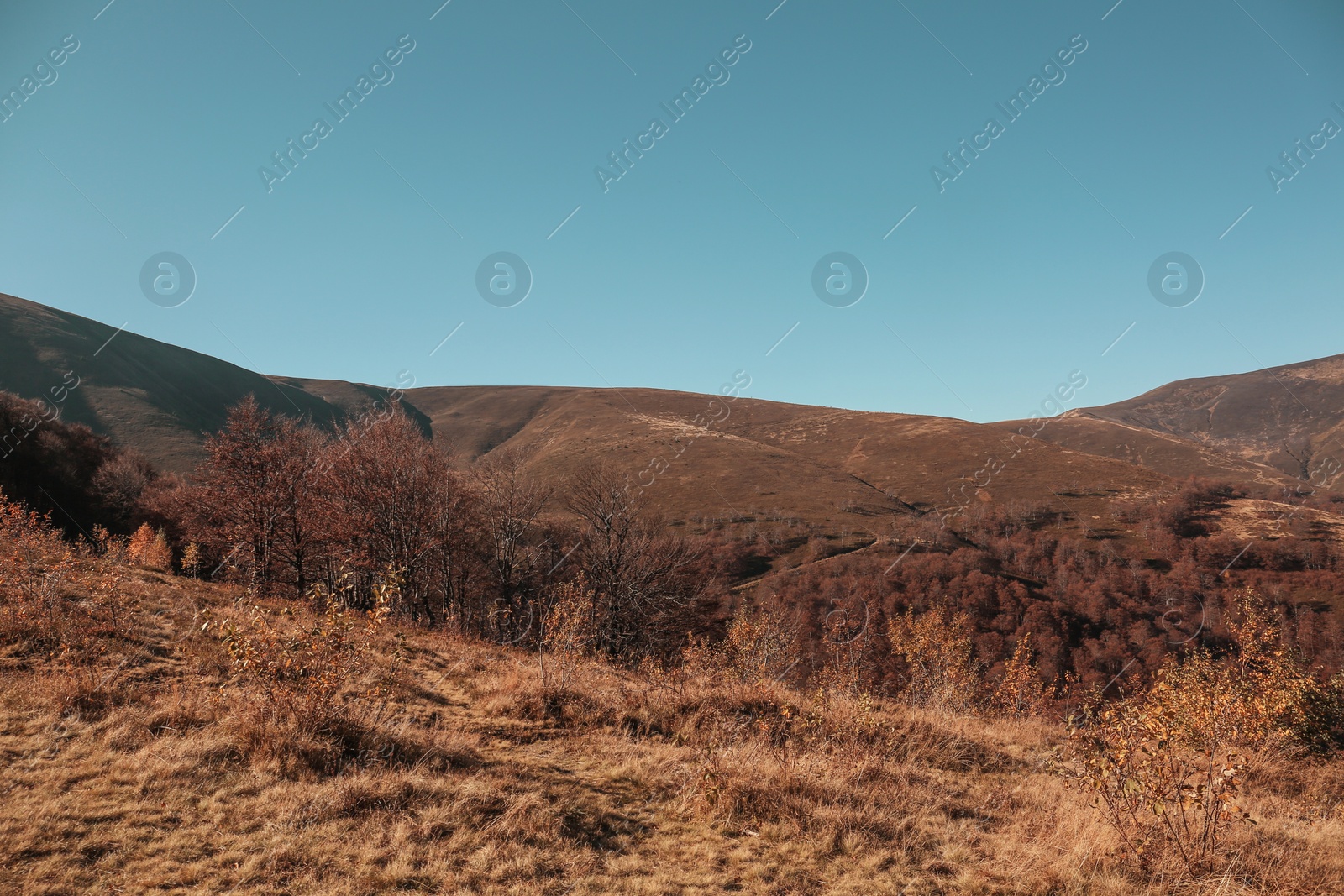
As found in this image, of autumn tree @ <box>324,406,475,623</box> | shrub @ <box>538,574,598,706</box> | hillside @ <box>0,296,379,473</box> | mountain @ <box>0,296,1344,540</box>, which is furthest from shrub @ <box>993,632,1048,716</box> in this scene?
hillside @ <box>0,296,379,473</box>

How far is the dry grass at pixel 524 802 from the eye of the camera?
5.23 metres

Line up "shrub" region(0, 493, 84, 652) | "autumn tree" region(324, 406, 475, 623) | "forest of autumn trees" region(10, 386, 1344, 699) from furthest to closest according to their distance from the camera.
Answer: "autumn tree" region(324, 406, 475, 623) < "forest of autumn trees" region(10, 386, 1344, 699) < "shrub" region(0, 493, 84, 652)

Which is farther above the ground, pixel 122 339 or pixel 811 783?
pixel 122 339

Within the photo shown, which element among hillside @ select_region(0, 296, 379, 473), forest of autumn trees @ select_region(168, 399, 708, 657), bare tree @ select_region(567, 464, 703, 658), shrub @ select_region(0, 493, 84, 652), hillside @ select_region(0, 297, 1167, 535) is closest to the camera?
shrub @ select_region(0, 493, 84, 652)

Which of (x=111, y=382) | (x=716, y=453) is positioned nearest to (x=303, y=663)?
(x=716, y=453)

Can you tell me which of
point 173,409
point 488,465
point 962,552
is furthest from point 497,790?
point 173,409

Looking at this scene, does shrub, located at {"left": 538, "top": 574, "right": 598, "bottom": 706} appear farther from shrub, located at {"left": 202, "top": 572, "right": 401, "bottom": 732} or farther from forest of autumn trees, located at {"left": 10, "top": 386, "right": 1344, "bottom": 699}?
shrub, located at {"left": 202, "top": 572, "right": 401, "bottom": 732}

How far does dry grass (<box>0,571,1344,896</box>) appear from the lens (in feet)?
17.1

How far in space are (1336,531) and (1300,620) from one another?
167 ft

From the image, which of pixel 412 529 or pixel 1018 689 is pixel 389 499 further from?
pixel 1018 689

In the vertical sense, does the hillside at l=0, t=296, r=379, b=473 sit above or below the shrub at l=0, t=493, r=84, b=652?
above

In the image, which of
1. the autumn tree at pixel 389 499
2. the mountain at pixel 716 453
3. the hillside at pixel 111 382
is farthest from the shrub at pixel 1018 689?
the hillside at pixel 111 382

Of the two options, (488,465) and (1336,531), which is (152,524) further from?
(1336,531)

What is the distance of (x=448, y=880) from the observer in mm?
5062
